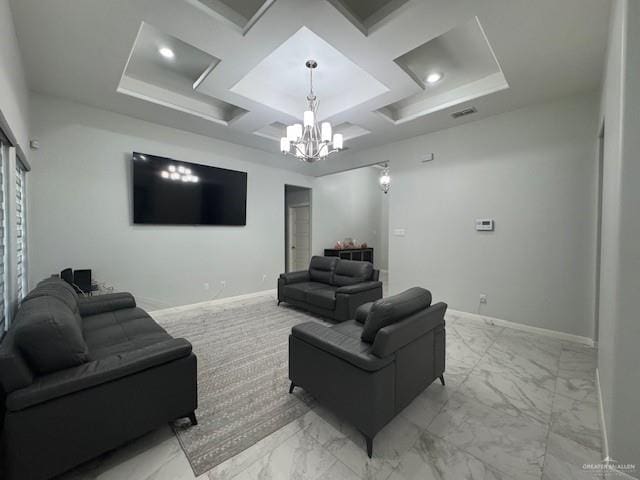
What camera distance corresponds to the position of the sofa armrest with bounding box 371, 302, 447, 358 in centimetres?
155

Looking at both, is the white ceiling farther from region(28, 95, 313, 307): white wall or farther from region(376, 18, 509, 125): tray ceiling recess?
region(28, 95, 313, 307): white wall

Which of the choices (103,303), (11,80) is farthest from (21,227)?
(11,80)

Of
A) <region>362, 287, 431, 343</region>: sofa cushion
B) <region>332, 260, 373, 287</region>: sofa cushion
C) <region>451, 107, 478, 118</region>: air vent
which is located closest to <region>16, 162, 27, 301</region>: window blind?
<region>362, 287, 431, 343</region>: sofa cushion

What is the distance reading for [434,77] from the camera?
10.9ft

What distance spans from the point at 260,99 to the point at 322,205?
386 centimetres

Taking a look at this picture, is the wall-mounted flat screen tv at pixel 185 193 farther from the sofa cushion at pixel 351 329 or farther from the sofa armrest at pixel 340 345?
the sofa cushion at pixel 351 329

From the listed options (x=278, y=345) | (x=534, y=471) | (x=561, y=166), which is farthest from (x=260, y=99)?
(x=534, y=471)

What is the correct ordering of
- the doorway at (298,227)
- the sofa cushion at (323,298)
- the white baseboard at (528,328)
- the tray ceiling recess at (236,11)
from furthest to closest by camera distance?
the doorway at (298,227), the sofa cushion at (323,298), the white baseboard at (528,328), the tray ceiling recess at (236,11)

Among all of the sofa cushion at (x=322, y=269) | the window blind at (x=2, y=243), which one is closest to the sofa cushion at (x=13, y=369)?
the window blind at (x=2, y=243)

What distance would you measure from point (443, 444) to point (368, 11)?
344 centimetres

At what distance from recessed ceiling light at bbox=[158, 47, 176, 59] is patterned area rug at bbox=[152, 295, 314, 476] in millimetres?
3463

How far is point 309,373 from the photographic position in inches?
76.1

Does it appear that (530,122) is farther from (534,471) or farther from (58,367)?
(58,367)

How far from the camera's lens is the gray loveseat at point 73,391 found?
1229 millimetres
